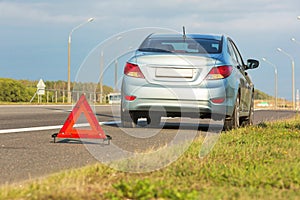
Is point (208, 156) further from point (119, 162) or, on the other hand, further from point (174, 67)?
Result: point (174, 67)

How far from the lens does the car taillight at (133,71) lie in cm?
944

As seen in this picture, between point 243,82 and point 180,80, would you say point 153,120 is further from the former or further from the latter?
point 180,80

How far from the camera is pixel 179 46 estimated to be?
977cm

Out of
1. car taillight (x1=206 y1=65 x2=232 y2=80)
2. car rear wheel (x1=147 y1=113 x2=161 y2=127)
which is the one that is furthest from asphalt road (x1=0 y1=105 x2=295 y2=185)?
car taillight (x1=206 y1=65 x2=232 y2=80)

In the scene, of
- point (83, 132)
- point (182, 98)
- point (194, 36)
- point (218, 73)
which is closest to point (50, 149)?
point (83, 132)

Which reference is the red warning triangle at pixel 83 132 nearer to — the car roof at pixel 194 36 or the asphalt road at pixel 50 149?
the asphalt road at pixel 50 149

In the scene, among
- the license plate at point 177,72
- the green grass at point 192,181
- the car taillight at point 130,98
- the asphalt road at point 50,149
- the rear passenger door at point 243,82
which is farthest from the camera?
the rear passenger door at point 243,82

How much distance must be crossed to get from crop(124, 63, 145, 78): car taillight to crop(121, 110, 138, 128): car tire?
0.78 meters

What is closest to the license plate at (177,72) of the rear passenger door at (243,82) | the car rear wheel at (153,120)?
the car rear wheel at (153,120)

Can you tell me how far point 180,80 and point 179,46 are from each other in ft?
2.51

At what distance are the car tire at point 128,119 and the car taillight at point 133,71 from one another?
2.55 ft

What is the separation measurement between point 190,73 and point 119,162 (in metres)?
3.88

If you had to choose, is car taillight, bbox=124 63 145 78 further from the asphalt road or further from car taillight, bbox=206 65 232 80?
car taillight, bbox=206 65 232 80

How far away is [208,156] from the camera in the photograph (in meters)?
6.25
